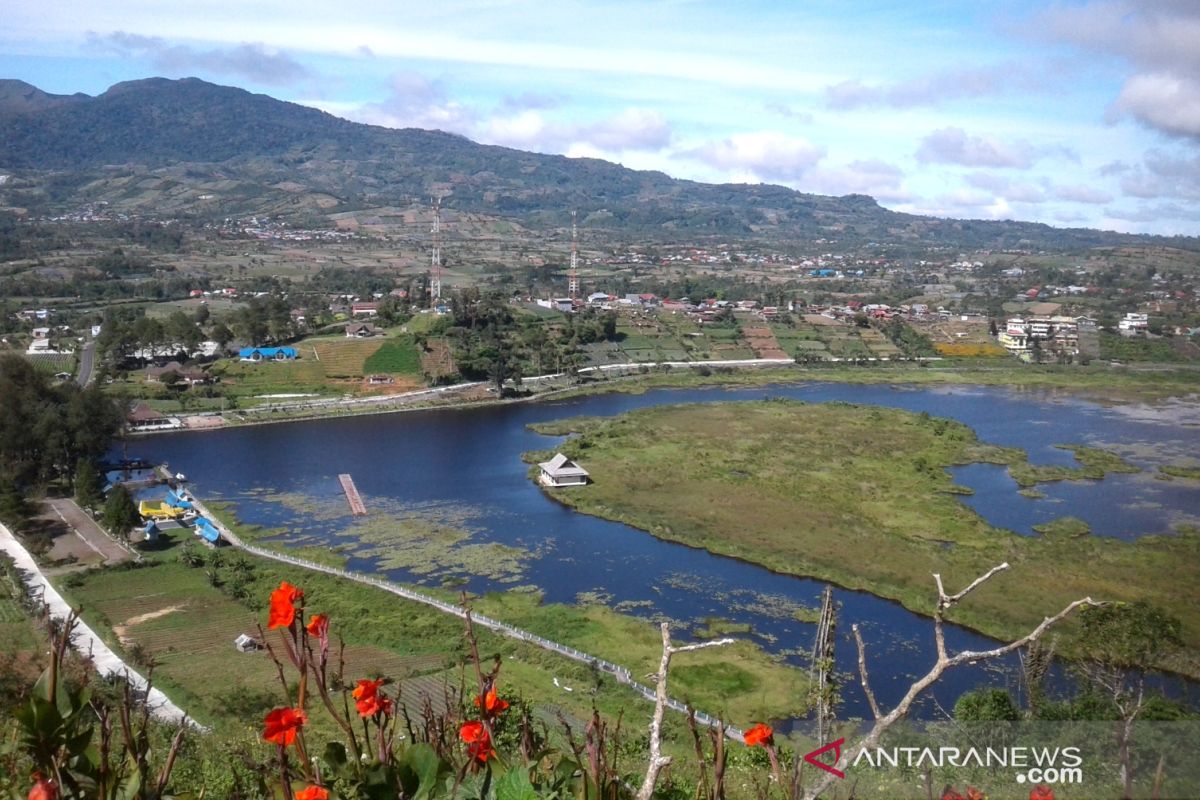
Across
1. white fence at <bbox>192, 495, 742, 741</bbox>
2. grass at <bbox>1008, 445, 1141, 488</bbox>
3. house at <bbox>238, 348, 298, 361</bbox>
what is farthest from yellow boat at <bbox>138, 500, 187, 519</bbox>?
grass at <bbox>1008, 445, 1141, 488</bbox>

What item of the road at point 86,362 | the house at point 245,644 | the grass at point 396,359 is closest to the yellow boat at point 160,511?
the house at point 245,644

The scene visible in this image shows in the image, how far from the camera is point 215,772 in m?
3.78

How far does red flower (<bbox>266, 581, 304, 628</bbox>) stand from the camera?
109 cm

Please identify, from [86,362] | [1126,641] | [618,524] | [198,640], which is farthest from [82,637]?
[86,362]

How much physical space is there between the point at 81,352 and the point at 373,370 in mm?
8583

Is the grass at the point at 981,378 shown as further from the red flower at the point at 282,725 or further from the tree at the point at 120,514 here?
the red flower at the point at 282,725

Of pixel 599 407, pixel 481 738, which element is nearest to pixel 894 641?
pixel 481 738

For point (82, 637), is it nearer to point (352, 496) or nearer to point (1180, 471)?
point (352, 496)

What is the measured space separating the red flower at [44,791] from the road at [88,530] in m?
11.8

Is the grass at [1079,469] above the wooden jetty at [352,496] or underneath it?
above

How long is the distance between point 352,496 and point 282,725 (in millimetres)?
14602

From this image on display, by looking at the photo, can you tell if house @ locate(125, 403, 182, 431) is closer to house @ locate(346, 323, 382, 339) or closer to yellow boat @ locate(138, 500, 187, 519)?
yellow boat @ locate(138, 500, 187, 519)

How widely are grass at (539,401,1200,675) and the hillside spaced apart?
5888 cm

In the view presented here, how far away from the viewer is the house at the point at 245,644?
9.02 m
